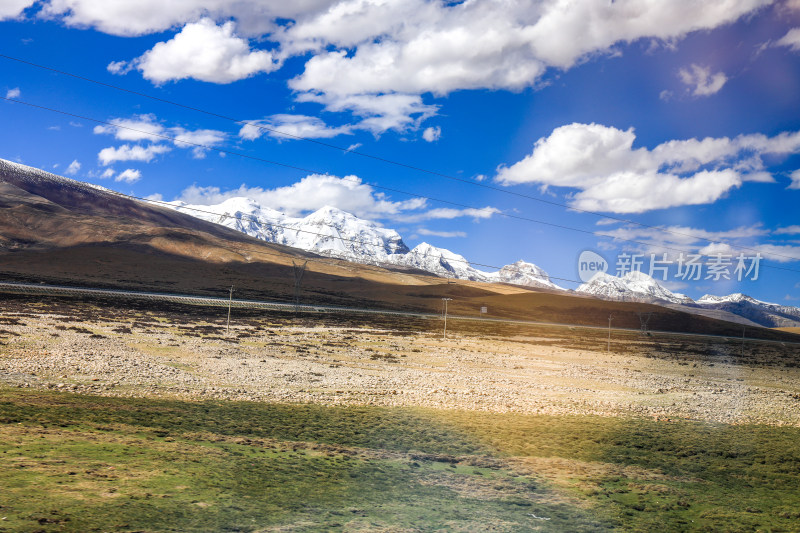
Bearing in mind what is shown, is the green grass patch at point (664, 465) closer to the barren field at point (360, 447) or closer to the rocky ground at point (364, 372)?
the barren field at point (360, 447)

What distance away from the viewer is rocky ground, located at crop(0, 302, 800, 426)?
20.8 meters

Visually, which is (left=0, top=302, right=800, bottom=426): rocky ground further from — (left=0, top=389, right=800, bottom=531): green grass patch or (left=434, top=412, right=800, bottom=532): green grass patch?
(left=0, top=389, right=800, bottom=531): green grass patch

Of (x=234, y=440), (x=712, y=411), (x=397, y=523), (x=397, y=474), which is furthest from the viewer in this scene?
(x=712, y=411)

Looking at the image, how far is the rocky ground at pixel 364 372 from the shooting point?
20.8m

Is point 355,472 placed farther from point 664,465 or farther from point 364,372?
point 364,372

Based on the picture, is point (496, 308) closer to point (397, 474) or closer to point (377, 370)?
point (377, 370)

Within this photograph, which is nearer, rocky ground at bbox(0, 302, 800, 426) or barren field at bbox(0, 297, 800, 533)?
barren field at bbox(0, 297, 800, 533)

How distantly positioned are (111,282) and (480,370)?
99.0 meters

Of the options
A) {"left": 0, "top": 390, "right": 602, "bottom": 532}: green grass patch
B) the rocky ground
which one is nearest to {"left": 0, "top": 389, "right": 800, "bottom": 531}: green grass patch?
{"left": 0, "top": 390, "right": 602, "bottom": 532}: green grass patch

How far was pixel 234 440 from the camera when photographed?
13.2 m

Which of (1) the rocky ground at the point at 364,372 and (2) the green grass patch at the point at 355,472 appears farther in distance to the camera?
(1) the rocky ground at the point at 364,372

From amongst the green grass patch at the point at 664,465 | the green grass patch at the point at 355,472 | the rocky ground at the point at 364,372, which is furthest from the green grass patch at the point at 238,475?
the rocky ground at the point at 364,372

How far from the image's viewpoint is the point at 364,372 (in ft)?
94.3

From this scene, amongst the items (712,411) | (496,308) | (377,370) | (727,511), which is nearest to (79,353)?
(377,370)
